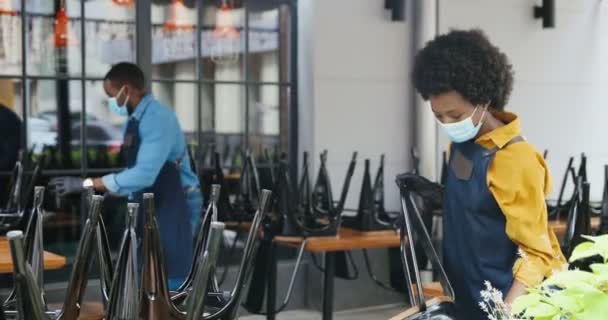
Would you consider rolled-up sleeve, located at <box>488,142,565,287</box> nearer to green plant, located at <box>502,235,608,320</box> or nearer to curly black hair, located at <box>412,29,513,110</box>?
curly black hair, located at <box>412,29,513,110</box>

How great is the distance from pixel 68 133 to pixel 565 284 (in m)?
5.08

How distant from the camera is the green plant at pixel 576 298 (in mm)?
1237

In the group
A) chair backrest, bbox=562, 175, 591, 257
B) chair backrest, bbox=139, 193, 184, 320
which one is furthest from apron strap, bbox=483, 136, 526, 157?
chair backrest, bbox=139, 193, 184, 320

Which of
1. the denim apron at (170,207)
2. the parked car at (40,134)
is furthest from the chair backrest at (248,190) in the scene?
the parked car at (40,134)

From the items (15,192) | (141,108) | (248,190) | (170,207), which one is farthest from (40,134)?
(170,207)

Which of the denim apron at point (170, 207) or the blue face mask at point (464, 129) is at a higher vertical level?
the blue face mask at point (464, 129)

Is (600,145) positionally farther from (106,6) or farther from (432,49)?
(432,49)

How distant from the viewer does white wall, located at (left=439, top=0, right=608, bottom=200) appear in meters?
7.43

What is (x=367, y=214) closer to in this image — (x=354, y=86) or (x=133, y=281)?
(x=354, y=86)

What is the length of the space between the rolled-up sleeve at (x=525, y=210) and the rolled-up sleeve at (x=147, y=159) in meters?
2.17

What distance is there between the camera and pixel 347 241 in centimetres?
511

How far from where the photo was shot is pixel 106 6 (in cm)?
610

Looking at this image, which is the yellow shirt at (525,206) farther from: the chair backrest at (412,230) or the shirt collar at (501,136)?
the chair backrest at (412,230)

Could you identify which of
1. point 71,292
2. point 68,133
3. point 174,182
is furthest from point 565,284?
point 68,133
